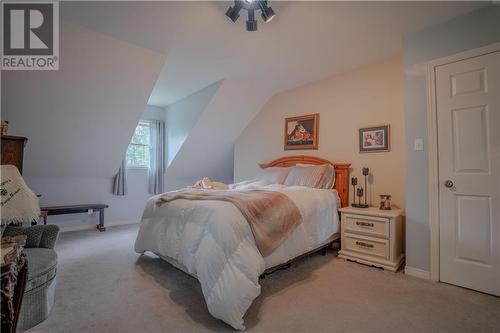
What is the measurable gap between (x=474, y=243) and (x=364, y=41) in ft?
6.94

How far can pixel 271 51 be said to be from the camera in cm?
283

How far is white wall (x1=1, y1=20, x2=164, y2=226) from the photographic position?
2625 millimetres

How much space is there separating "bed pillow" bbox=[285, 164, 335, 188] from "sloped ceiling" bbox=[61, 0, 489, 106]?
4.35ft

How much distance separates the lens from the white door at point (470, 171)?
76.2 inches

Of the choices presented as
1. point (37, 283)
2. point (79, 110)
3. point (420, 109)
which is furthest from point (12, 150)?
point (420, 109)

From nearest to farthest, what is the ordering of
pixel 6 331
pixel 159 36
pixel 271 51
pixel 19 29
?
pixel 6 331
pixel 19 29
pixel 159 36
pixel 271 51

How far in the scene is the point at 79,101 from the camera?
3.05m

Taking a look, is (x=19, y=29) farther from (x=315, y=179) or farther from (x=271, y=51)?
(x=315, y=179)

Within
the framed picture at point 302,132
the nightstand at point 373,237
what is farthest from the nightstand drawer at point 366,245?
the framed picture at point 302,132

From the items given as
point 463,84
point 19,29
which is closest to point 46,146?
point 19,29

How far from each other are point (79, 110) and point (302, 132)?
3.07 meters

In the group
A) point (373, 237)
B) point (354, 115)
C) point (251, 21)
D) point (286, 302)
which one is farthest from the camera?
point (354, 115)

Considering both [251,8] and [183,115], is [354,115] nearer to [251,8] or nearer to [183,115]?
[251,8]

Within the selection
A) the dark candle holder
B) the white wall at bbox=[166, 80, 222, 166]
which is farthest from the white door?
the white wall at bbox=[166, 80, 222, 166]
